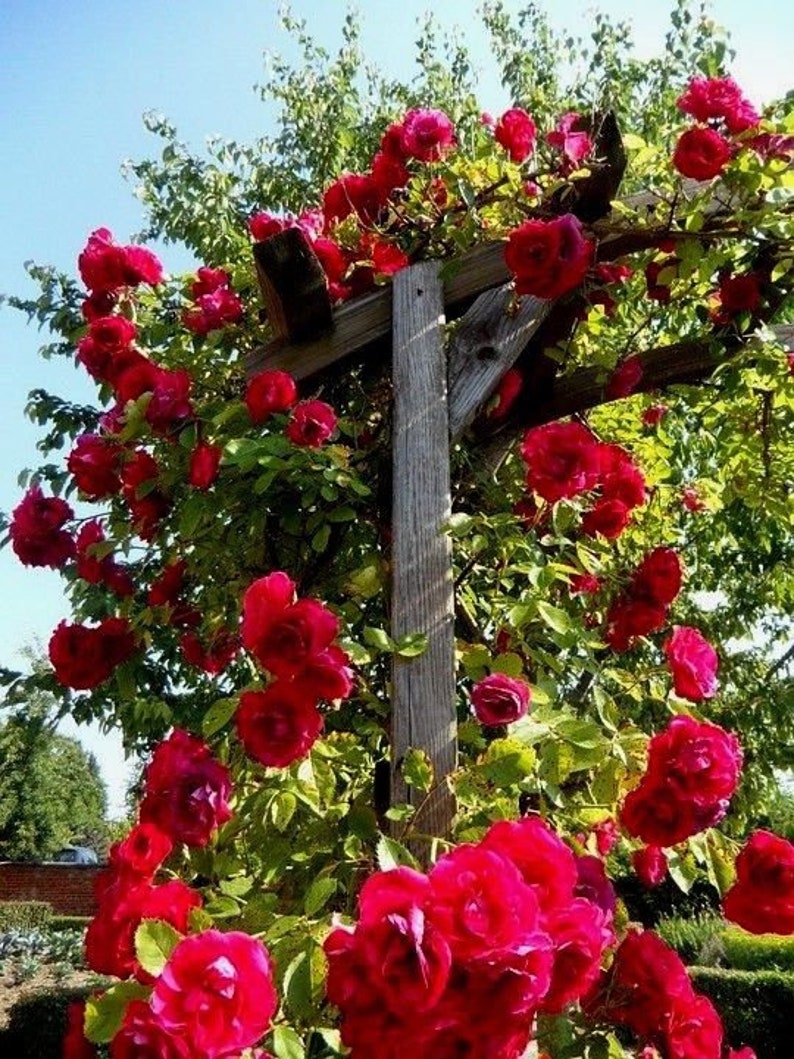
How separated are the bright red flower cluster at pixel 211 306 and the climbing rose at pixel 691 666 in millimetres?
1313

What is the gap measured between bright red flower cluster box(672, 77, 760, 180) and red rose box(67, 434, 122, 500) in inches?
53.2

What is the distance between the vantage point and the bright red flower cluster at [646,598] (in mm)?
1901

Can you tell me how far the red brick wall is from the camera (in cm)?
1750

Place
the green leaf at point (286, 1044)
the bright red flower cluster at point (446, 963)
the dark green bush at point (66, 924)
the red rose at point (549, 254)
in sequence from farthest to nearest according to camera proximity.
→ the dark green bush at point (66, 924)
the red rose at point (549, 254)
the green leaf at point (286, 1044)
the bright red flower cluster at point (446, 963)

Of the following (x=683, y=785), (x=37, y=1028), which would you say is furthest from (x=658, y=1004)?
(x=37, y=1028)

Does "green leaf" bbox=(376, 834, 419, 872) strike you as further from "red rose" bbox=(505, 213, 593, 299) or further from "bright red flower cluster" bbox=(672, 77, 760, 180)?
"bright red flower cluster" bbox=(672, 77, 760, 180)

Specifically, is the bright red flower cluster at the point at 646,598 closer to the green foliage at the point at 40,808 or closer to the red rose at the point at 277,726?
the red rose at the point at 277,726

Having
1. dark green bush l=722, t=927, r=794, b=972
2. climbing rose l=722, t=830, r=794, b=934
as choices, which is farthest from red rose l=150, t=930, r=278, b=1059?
dark green bush l=722, t=927, r=794, b=972

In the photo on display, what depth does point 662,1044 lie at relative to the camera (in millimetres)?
1335

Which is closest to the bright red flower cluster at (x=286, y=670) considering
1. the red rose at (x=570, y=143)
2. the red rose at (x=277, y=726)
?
the red rose at (x=277, y=726)

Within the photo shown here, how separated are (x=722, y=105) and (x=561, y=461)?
791 millimetres

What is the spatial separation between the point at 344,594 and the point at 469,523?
0.39 m

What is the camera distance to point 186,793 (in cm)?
133

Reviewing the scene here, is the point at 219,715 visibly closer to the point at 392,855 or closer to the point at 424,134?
the point at 392,855
